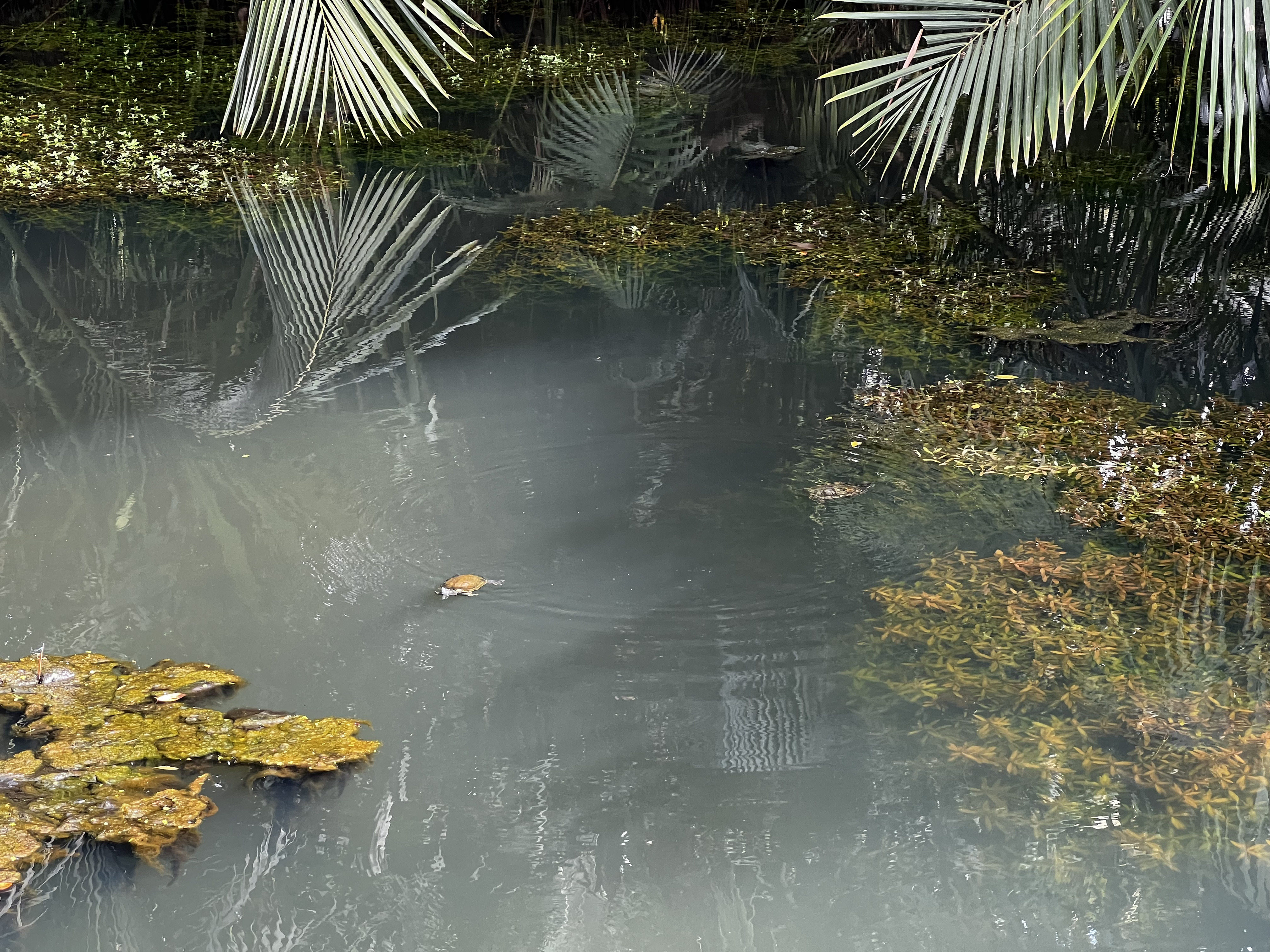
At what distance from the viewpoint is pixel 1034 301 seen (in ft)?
15.1

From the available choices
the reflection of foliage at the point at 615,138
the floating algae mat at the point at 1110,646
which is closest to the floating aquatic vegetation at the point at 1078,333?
the floating algae mat at the point at 1110,646

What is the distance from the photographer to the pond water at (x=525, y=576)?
6.95ft

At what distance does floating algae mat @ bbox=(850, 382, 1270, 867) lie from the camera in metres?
2.30

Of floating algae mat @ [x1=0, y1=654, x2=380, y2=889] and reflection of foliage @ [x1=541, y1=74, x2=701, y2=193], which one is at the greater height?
reflection of foliage @ [x1=541, y1=74, x2=701, y2=193]

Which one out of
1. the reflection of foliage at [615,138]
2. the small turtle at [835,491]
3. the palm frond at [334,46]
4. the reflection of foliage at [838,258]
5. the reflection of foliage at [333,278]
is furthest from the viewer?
the reflection of foliage at [615,138]

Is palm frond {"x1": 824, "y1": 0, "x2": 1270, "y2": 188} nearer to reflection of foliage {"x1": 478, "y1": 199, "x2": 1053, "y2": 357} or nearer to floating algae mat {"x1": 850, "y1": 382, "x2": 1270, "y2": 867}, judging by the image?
floating algae mat {"x1": 850, "y1": 382, "x2": 1270, "y2": 867}

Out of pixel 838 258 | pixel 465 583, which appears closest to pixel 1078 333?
pixel 838 258

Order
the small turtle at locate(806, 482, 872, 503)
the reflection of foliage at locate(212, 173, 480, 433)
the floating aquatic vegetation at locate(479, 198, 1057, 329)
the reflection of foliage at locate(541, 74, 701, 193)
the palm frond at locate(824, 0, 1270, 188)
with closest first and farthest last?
the palm frond at locate(824, 0, 1270, 188), the small turtle at locate(806, 482, 872, 503), the reflection of foliage at locate(212, 173, 480, 433), the floating aquatic vegetation at locate(479, 198, 1057, 329), the reflection of foliage at locate(541, 74, 701, 193)

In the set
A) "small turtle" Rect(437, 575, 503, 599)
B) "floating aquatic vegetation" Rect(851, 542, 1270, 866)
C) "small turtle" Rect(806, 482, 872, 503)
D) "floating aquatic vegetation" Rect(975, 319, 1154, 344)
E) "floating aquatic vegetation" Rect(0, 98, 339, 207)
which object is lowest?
"floating aquatic vegetation" Rect(851, 542, 1270, 866)

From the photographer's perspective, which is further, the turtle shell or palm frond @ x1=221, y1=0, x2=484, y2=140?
palm frond @ x1=221, y1=0, x2=484, y2=140

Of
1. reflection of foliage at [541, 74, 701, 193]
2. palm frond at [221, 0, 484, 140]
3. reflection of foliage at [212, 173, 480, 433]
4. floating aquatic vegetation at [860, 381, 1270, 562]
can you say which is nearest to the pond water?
reflection of foliage at [212, 173, 480, 433]

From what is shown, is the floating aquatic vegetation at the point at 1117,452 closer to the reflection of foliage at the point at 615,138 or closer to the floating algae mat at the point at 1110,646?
the floating algae mat at the point at 1110,646

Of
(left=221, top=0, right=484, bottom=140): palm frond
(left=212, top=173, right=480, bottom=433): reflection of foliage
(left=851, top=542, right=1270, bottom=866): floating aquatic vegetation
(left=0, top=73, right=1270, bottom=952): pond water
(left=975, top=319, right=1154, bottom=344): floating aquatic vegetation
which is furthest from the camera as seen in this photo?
(left=975, top=319, right=1154, bottom=344): floating aquatic vegetation

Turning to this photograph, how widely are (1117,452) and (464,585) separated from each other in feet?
6.11
